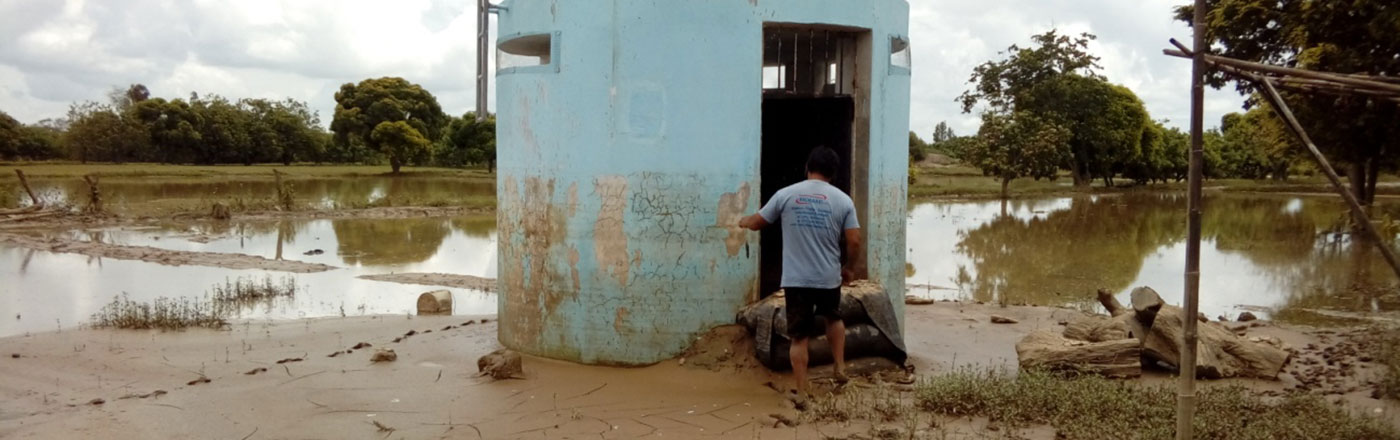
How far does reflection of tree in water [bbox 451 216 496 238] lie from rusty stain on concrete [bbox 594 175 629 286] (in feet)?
48.7

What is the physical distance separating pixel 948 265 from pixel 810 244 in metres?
11.6

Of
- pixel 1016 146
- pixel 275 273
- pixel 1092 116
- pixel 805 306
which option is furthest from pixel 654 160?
pixel 1092 116

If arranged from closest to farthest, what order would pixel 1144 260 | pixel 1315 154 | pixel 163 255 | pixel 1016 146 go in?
pixel 1315 154
pixel 163 255
pixel 1144 260
pixel 1016 146

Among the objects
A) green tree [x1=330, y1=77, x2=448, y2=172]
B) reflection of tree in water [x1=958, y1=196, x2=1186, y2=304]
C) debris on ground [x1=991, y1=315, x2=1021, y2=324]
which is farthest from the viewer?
green tree [x1=330, y1=77, x2=448, y2=172]

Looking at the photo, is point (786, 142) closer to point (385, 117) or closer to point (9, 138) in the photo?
point (385, 117)

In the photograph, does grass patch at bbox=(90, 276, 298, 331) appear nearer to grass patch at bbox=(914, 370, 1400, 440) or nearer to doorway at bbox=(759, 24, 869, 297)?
doorway at bbox=(759, 24, 869, 297)

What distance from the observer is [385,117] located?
162ft

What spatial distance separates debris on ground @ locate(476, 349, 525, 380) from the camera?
733 cm

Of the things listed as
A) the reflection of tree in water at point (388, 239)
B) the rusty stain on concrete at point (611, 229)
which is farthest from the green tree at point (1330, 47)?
the reflection of tree in water at point (388, 239)

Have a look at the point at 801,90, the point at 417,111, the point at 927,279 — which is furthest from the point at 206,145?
the point at 801,90

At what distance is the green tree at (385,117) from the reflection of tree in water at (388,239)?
915 inches

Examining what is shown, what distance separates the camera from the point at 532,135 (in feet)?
25.9

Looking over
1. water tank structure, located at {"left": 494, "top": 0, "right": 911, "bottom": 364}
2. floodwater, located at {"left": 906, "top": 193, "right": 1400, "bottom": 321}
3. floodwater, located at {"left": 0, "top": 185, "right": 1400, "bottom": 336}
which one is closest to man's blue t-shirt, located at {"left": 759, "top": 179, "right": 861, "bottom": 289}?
water tank structure, located at {"left": 494, "top": 0, "right": 911, "bottom": 364}

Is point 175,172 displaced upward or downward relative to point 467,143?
downward
